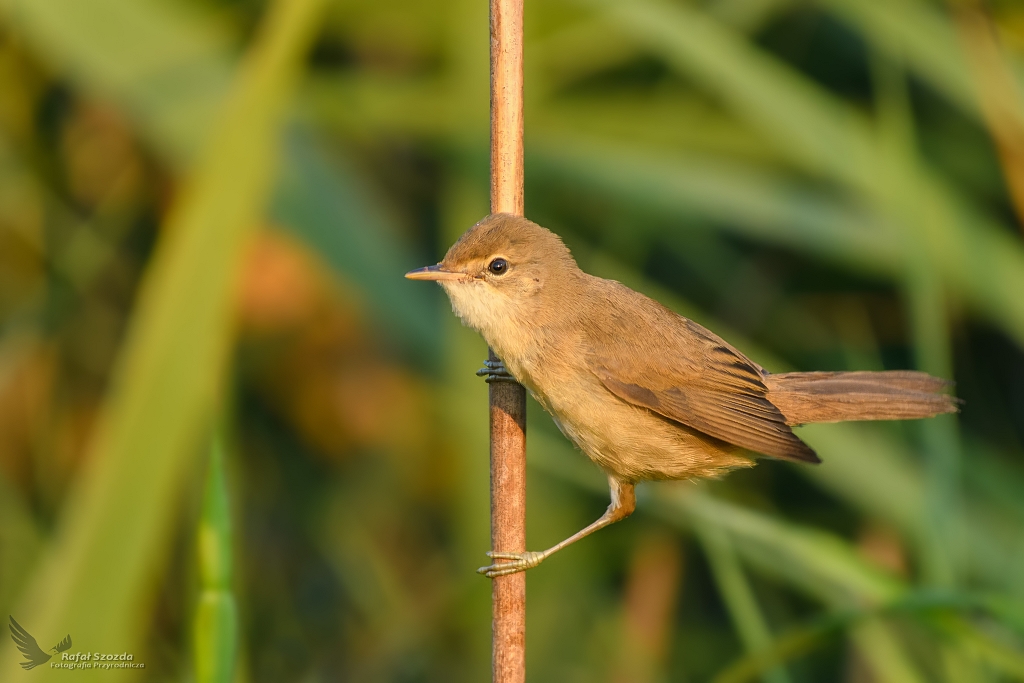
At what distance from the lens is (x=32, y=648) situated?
1.88 metres

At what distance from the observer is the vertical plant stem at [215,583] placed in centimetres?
153

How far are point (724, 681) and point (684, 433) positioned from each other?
0.69m

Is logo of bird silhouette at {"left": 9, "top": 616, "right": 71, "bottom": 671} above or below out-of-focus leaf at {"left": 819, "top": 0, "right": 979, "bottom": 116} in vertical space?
below

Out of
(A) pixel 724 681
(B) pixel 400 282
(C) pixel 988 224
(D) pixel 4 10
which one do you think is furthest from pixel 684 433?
(D) pixel 4 10

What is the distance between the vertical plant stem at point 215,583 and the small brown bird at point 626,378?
837 millimetres

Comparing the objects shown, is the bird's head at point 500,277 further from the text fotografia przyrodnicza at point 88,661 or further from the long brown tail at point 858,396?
the text fotografia przyrodnicza at point 88,661

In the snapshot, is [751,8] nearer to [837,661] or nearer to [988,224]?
[988,224]

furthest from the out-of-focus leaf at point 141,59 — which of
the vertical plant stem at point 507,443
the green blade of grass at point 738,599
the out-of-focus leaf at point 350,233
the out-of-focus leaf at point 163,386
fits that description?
the green blade of grass at point 738,599

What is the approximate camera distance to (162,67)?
3.17 m

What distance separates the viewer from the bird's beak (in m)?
2.41

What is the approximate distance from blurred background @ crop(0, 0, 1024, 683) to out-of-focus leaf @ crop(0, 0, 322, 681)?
1.61 feet

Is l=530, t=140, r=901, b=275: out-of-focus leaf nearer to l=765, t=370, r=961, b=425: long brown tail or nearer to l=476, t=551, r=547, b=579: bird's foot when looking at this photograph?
l=765, t=370, r=961, b=425: long brown tail

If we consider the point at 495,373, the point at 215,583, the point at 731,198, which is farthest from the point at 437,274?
the point at 731,198

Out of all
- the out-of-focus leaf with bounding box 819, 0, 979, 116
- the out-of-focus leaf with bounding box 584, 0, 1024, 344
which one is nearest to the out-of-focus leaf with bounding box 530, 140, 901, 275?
the out-of-focus leaf with bounding box 584, 0, 1024, 344
